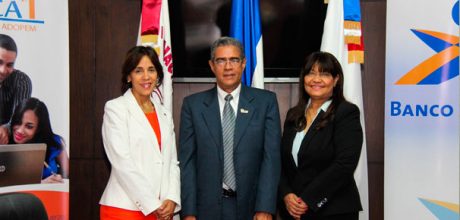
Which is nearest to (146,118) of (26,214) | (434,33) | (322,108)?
(322,108)

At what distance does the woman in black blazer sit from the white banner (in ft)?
3.15

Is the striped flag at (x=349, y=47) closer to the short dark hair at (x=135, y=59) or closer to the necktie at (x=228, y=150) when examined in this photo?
the necktie at (x=228, y=150)

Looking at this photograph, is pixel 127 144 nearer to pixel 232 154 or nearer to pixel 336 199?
pixel 232 154

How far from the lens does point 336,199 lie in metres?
2.33

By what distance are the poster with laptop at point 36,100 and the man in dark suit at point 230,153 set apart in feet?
3.80

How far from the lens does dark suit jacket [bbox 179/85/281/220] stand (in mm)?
2420

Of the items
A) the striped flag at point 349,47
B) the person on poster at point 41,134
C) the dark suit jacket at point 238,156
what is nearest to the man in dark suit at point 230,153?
the dark suit jacket at point 238,156

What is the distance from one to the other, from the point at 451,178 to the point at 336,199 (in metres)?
1.21

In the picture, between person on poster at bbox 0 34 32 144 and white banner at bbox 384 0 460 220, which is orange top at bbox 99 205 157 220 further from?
white banner at bbox 384 0 460 220

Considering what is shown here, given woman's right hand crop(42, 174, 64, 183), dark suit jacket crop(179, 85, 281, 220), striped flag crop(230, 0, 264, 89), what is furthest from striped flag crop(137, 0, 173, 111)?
woman's right hand crop(42, 174, 64, 183)

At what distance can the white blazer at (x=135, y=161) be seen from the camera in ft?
7.55

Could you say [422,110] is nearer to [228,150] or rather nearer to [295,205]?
[295,205]

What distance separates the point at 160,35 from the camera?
10.6 feet

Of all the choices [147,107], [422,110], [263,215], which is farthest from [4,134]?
[422,110]
